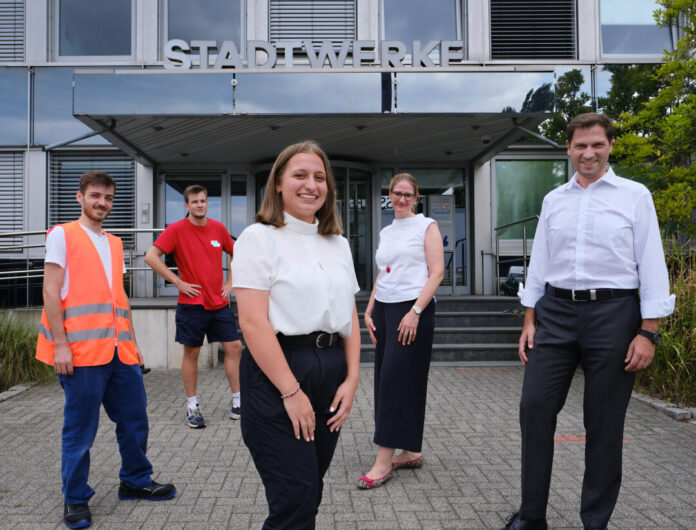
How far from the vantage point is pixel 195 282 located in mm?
5219

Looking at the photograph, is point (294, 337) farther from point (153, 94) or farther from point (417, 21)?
point (417, 21)

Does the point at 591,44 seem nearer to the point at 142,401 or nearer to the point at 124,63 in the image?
the point at 124,63

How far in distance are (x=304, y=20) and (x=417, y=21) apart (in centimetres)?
250

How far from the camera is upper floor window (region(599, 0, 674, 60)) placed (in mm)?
12727

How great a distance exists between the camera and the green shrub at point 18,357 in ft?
22.7

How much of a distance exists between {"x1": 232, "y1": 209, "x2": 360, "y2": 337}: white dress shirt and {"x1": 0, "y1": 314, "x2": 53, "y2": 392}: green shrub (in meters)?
6.26

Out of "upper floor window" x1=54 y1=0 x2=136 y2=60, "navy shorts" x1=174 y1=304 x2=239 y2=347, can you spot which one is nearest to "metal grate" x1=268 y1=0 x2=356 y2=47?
"upper floor window" x1=54 y1=0 x2=136 y2=60

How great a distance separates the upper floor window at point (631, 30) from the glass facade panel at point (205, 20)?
26.6 feet

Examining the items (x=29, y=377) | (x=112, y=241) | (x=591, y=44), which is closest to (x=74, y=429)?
(x=112, y=241)

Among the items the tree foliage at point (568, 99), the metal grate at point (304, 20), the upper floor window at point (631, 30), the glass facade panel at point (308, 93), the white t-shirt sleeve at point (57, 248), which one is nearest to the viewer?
the white t-shirt sleeve at point (57, 248)

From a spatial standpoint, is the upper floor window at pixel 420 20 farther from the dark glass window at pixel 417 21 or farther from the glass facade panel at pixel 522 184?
the glass facade panel at pixel 522 184

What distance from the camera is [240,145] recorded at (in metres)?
11.2

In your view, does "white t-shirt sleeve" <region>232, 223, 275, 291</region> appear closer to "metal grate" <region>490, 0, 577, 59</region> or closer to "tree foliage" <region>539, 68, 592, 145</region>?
"tree foliage" <region>539, 68, 592, 145</region>

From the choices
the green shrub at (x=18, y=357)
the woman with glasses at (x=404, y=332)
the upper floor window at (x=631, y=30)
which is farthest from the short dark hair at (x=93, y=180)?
the upper floor window at (x=631, y=30)
